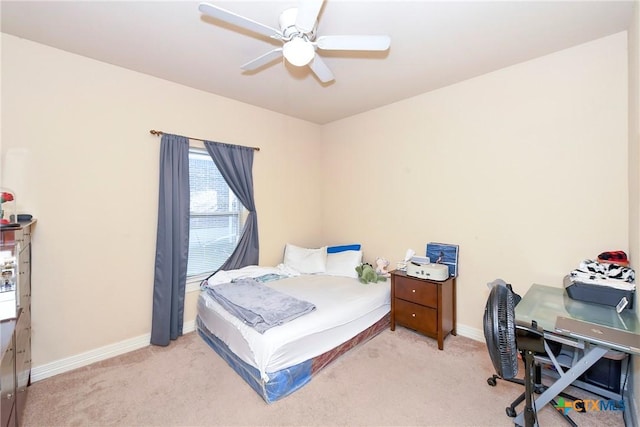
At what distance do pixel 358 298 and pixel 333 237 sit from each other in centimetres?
150

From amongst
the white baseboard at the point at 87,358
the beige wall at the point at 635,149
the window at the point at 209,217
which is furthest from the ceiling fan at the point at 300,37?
the white baseboard at the point at 87,358

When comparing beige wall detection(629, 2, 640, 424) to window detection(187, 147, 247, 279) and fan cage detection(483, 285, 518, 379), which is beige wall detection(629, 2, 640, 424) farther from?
window detection(187, 147, 247, 279)

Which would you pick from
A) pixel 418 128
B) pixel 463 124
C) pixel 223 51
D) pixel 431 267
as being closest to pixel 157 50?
pixel 223 51

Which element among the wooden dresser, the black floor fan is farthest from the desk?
the wooden dresser

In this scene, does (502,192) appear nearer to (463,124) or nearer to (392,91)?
(463,124)

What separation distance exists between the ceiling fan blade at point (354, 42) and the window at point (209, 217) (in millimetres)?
→ 1891

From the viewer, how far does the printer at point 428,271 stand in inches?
102

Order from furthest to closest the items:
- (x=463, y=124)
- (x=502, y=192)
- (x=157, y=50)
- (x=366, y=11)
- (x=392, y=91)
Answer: (x=392, y=91) → (x=463, y=124) → (x=502, y=192) → (x=157, y=50) → (x=366, y=11)

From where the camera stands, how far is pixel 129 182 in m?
2.54

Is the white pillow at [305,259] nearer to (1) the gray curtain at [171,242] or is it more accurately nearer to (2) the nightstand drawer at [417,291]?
(2) the nightstand drawer at [417,291]

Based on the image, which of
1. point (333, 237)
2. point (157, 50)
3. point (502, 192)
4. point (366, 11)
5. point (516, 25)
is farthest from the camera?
point (333, 237)

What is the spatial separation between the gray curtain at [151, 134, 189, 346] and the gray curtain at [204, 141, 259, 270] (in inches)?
14.9

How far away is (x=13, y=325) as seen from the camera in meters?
1.39

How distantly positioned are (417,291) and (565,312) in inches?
44.9
